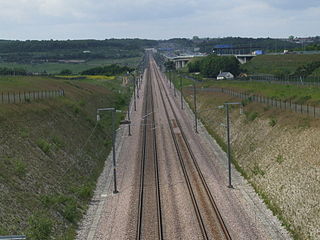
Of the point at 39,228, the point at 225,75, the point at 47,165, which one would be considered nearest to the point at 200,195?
the point at 47,165

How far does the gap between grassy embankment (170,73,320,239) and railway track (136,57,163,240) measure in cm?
852

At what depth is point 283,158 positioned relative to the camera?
4212 centimetres

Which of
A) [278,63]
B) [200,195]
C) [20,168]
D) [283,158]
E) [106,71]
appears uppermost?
[278,63]

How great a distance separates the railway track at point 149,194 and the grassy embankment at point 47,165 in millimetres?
4578

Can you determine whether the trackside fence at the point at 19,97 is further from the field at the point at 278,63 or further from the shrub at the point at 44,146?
the field at the point at 278,63

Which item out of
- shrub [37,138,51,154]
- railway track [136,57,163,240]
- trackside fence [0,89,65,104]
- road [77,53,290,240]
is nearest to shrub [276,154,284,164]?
road [77,53,290,240]

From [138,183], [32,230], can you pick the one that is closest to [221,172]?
[138,183]

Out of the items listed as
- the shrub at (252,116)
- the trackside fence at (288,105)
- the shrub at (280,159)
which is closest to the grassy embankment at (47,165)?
the shrub at (280,159)

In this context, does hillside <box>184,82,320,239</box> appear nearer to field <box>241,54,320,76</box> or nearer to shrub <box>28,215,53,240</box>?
shrub <box>28,215,53,240</box>

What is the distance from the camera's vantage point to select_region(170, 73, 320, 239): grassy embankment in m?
31.8

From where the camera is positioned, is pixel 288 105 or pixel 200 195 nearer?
pixel 200 195

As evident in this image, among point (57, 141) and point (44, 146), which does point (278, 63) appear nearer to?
point (57, 141)

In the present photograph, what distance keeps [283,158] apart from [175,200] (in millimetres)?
11097

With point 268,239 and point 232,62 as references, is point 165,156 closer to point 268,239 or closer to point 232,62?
point 268,239
